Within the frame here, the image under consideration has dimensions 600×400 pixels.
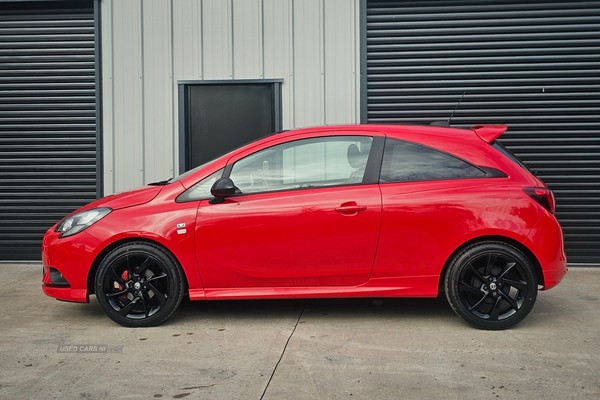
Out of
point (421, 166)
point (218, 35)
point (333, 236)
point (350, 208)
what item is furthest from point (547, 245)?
point (218, 35)

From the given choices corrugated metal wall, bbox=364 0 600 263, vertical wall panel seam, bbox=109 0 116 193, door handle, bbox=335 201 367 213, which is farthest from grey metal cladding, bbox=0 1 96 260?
door handle, bbox=335 201 367 213

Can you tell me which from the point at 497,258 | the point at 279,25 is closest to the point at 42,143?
the point at 279,25

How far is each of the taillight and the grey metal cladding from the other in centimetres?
567

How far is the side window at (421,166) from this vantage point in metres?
4.65

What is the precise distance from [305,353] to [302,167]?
1500mm

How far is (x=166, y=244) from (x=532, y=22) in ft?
18.8

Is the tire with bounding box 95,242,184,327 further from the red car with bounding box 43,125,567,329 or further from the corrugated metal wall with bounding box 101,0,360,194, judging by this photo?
the corrugated metal wall with bounding box 101,0,360,194

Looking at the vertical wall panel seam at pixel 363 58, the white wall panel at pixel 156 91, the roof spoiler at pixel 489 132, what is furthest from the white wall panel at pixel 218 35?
the roof spoiler at pixel 489 132

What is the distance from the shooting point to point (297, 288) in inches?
182

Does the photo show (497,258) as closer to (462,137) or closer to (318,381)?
(462,137)

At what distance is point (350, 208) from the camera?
4516 mm

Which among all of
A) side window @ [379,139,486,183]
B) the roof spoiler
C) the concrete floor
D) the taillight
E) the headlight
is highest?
the roof spoiler

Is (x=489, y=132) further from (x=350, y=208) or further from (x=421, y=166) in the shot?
(x=350, y=208)

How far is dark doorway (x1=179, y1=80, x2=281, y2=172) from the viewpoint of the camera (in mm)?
7684
